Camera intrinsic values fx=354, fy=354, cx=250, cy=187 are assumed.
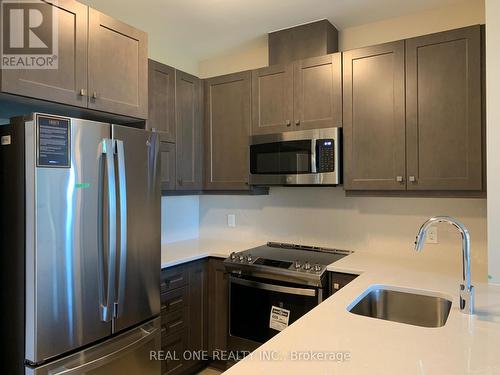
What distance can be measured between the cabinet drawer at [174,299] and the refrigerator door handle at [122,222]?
53 centimetres

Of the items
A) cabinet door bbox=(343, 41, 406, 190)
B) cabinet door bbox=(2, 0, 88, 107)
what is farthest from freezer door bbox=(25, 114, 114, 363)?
cabinet door bbox=(343, 41, 406, 190)

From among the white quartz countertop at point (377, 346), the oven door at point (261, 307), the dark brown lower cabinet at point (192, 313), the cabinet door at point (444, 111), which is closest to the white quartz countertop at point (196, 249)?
the dark brown lower cabinet at point (192, 313)

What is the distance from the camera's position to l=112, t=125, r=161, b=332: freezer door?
6.29ft

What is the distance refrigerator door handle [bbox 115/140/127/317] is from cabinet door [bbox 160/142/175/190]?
30.8 inches

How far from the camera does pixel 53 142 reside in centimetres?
162

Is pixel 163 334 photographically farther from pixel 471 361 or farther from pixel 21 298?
pixel 471 361

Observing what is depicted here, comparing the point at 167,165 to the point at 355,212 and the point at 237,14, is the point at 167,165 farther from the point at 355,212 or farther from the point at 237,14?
the point at 355,212

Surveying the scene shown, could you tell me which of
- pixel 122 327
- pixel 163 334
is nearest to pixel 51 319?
pixel 122 327

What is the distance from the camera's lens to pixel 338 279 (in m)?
2.22

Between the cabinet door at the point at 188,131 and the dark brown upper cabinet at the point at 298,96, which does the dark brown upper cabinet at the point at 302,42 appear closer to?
the dark brown upper cabinet at the point at 298,96

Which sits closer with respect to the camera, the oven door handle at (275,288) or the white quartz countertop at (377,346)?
the white quartz countertop at (377,346)

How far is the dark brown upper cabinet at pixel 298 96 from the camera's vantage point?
2.52 metres

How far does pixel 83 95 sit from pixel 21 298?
3.48 ft

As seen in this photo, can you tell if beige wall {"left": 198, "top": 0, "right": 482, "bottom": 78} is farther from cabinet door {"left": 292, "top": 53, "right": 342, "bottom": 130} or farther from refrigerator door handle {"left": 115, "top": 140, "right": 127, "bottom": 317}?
refrigerator door handle {"left": 115, "top": 140, "right": 127, "bottom": 317}
